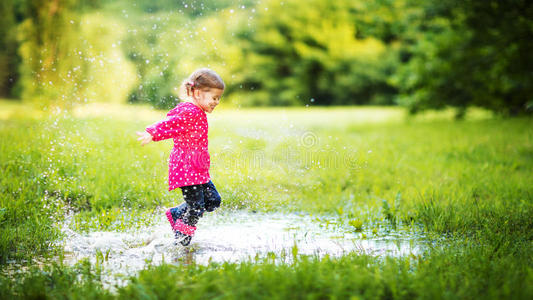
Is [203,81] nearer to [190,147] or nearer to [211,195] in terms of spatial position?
[190,147]

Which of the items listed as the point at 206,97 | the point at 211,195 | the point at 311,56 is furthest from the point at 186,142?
the point at 311,56

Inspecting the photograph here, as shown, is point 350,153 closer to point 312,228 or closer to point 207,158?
point 312,228

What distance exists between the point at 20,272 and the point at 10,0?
29319mm

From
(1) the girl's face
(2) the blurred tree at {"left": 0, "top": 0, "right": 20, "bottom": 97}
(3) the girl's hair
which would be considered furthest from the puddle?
(2) the blurred tree at {"left": 0, "top": 0, "right": 20, "bottom": 97}

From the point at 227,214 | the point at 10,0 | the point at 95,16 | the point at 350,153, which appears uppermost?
the point at 10,0

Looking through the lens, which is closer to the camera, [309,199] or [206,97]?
[206,97]

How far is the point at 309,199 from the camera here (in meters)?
5.89

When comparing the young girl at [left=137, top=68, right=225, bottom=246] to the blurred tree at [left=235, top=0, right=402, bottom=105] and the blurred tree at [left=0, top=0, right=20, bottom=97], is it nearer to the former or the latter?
the blurred tree at [left=0, top=0, right=20, bottom=97]

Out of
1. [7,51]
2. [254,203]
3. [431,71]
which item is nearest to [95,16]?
[7,51]

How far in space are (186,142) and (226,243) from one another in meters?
0.96

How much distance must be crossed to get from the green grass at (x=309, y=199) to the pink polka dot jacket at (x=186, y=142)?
0.92 metres

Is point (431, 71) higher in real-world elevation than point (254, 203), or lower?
higher

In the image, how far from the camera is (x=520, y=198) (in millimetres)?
5363

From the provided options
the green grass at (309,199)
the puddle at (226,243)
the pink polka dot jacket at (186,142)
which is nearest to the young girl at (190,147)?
the pink polka dot jacket at (186,142)
